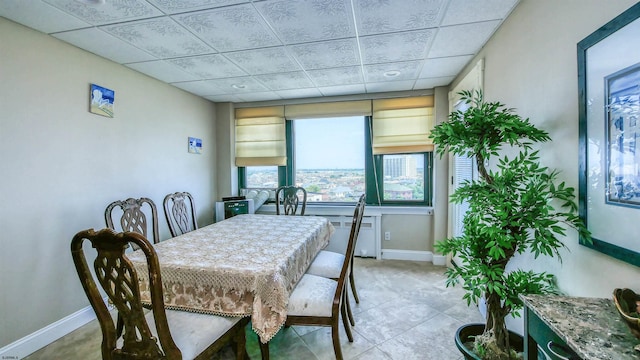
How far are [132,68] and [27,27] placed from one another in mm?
863

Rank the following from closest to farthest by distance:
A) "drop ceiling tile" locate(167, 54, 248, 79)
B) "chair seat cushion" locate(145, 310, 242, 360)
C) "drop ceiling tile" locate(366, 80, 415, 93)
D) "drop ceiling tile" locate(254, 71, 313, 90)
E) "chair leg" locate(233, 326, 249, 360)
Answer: "chair seat cushion" locate(145, 310, 242, 360), "chair leg" locate(233, 326, 249, 360), "drop ceiling tile" locate(167, 54, 248, 79), "drop ceiling tile" locate(254, 71, 313, 90), "drop ceiling tile" locate(366, 80, 415, 93)

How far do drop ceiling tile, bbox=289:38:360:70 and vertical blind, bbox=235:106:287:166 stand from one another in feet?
4.86

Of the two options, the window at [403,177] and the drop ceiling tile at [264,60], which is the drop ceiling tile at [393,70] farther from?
the window at [403,177]

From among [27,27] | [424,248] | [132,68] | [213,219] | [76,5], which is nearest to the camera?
[76,5]

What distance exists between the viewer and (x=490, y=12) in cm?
187

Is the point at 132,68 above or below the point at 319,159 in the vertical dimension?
above

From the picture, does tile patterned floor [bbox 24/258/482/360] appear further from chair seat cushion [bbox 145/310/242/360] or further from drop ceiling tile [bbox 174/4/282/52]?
drop ceiling tile [bbox 174/4/282/52]

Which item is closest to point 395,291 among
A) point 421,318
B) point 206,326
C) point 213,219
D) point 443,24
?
point 421,318

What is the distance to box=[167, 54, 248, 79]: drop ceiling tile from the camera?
2.59 metres

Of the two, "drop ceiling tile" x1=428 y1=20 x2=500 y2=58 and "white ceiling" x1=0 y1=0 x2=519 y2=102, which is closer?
"white ceiling" x1=0 y1=0 x2=519 y2=102

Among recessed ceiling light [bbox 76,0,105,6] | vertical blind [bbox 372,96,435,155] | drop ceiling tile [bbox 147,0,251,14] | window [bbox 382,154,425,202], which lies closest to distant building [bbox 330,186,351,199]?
window [bbox 382,154,425,202]

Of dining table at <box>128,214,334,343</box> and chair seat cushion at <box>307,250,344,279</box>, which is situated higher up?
dining table at <box>128,214,334,343</box>

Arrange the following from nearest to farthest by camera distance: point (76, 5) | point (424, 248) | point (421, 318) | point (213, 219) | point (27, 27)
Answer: point (76, 5) < point (27, 27) < point (421, 318) < point (424, 248) < point (213, 219)

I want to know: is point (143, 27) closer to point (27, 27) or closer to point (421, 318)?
point (27, 27)
